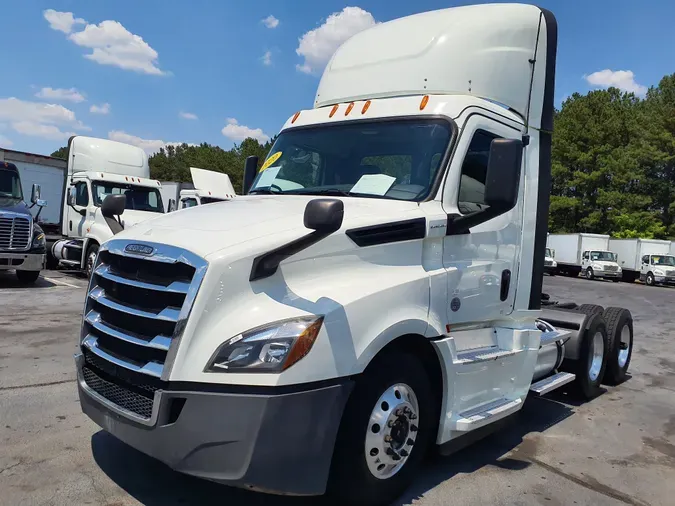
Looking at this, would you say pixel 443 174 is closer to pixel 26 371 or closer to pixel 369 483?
pixel 369 483

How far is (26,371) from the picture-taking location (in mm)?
6145

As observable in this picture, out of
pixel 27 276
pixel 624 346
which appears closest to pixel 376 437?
pixel 624 346

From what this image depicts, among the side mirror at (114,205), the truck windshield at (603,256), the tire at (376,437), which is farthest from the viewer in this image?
the truck windshield at (603,256)

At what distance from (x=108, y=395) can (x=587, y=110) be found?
50.0 m

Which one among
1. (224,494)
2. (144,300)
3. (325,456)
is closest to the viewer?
(325,456)

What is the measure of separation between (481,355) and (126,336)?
8.16 feet

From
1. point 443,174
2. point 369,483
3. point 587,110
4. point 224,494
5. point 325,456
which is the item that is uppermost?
point 587,110

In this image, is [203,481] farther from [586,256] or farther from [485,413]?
[586,256]

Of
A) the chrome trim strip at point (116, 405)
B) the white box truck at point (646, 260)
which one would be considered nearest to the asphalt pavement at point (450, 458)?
the chrome trim strip at point (116, 405)

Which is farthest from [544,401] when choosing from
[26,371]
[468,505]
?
[26,371]

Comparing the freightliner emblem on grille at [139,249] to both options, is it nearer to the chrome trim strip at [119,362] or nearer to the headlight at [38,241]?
the chrome trim strip at [119,362]

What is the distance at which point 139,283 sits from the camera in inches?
131

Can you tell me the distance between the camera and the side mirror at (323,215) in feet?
9.89

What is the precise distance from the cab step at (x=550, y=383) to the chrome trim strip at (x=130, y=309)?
3428mm
